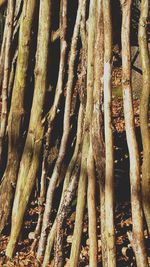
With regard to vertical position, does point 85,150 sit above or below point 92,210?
above

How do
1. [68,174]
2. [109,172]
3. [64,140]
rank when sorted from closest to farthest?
[109,172]
[64,140]
[68,174]

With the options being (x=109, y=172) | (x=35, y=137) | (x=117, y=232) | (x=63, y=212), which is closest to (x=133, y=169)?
(x=109, y=172)

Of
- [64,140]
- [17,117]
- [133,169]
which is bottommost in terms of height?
[133,169]

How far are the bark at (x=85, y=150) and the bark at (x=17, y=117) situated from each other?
28.0 inches

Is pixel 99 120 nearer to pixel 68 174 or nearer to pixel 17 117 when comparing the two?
pixel 68 174

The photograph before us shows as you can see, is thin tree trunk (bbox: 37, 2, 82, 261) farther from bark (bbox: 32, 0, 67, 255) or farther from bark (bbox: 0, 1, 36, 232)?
bark (bbox: 0, 1, 36, 232)

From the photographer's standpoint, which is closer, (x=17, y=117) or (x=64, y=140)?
(x=64, y=140)

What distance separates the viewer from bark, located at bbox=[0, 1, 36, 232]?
12.1ft

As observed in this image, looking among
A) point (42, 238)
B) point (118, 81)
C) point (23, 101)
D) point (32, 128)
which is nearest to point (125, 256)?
point (42, 238)

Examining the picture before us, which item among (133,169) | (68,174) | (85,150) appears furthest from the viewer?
(68,174)

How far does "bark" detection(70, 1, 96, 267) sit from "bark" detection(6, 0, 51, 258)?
557mm

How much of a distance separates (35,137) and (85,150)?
664mm

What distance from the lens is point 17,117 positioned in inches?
149

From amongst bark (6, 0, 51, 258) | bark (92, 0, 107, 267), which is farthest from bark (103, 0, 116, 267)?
bark (6, 0, 51, 258)
